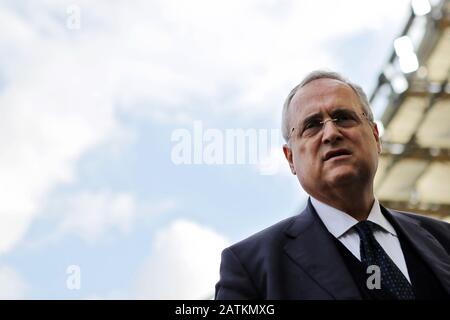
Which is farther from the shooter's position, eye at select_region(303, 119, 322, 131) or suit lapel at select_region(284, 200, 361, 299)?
eye at select_region(303, 119, 322, 131)

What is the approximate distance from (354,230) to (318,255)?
10.6 inches

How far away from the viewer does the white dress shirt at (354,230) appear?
2.94 m

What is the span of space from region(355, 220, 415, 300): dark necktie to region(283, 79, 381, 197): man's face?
0.20 meters

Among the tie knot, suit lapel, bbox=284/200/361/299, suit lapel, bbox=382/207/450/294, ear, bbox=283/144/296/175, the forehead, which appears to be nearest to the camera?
suit lapel, bbox=284/200/361/299

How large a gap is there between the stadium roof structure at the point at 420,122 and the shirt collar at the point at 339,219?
1123 cm

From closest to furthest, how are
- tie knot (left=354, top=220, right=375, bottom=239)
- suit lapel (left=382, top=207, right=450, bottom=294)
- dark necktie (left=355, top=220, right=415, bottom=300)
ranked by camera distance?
dark necktie (left=355, top=220, right=415, bottom=300)
suit lapel (left=382, top=207, right=450, bottom=294)
tie knot (left=354, top=220, right=375, bottom=239)

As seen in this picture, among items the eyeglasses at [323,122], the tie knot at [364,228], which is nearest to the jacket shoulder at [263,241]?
the tie knot at [364,228]

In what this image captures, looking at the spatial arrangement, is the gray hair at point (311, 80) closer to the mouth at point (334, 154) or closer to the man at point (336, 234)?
the man at point (336, 234)

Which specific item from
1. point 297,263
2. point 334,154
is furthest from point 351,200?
point 297,263

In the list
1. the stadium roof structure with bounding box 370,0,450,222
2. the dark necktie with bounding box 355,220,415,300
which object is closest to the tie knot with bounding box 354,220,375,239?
the dark necktie with bounding box 355,220,415,300

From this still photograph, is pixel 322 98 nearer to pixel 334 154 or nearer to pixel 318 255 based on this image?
pixel 334 154

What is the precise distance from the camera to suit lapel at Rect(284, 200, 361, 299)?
8.59 ft

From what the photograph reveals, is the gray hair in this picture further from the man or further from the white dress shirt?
the white dress shirt
